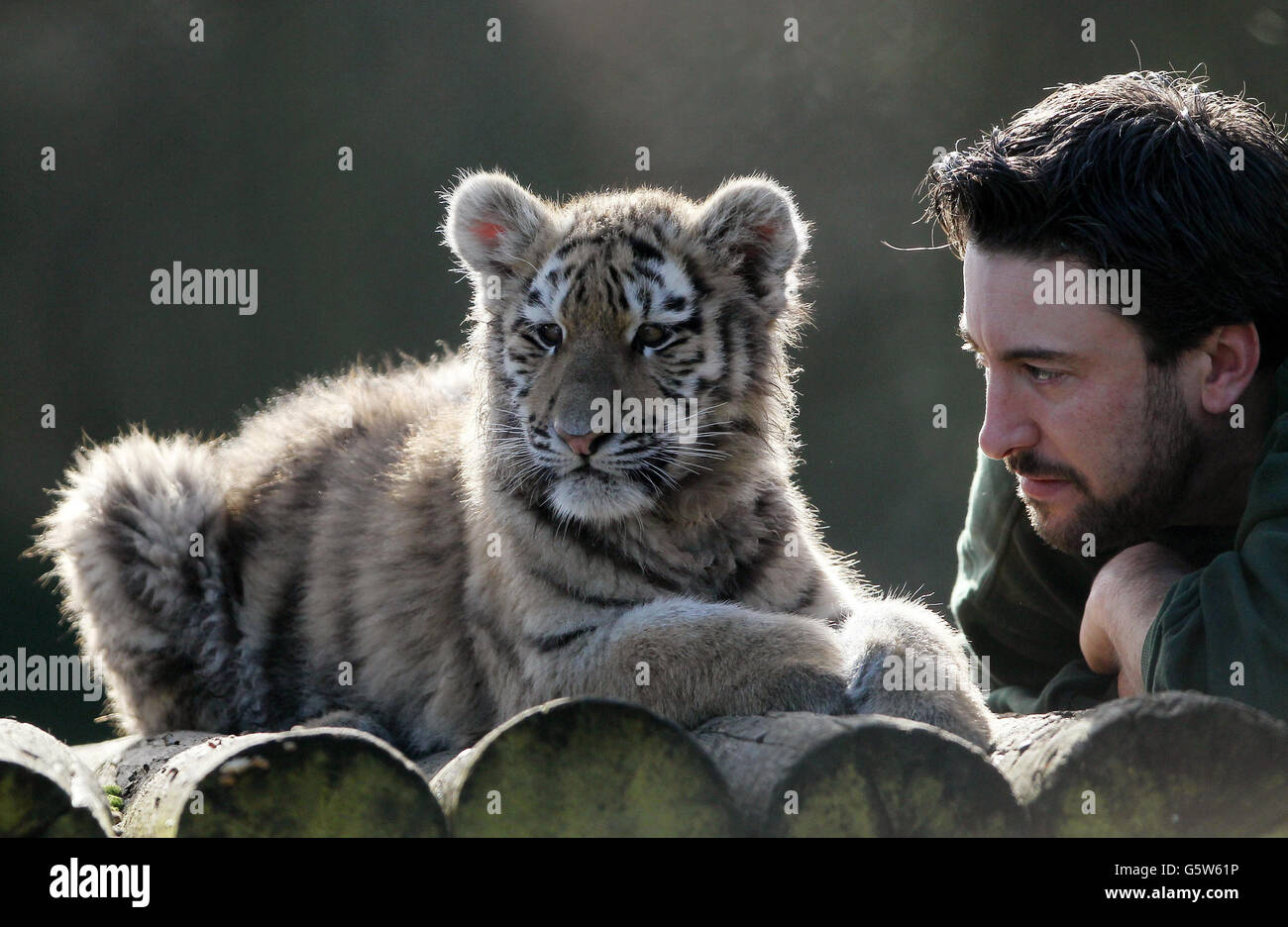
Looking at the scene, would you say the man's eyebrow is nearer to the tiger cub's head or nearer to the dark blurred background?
the tiger cub's head

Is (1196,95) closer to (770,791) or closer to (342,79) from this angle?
(770,791)

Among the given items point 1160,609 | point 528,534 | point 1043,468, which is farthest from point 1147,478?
point 528,534

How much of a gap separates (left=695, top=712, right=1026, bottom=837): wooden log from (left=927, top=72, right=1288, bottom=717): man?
1046 mm

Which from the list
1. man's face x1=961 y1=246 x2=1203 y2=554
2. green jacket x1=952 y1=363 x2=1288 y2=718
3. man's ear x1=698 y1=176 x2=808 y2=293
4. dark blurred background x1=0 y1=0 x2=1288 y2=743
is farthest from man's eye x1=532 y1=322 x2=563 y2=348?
dark blurred background x1=0 y1=0 x2=1288 y2=743

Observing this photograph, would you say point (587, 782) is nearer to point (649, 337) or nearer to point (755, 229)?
point (649, 337)

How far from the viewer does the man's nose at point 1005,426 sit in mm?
2861

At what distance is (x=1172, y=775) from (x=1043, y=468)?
1.26 metres

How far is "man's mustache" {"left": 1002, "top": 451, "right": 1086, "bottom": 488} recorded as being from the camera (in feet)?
9.61

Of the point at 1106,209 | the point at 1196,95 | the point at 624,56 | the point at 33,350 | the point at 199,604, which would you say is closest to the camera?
the point at 1106,209

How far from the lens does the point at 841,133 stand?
6492mm
